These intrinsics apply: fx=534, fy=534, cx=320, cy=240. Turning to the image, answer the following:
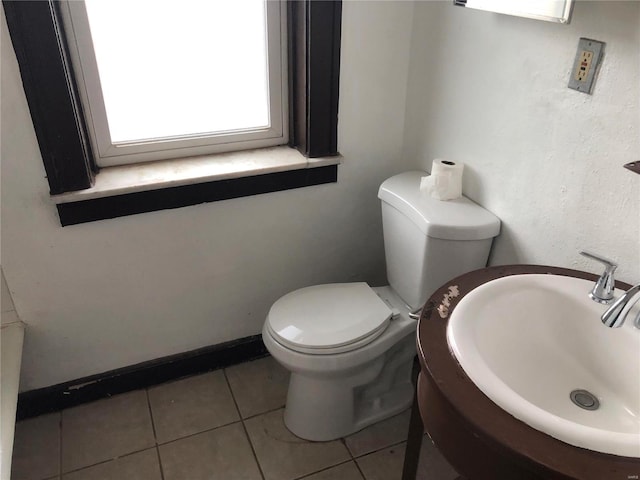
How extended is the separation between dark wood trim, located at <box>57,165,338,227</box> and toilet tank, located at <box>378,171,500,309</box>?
10.8 inches

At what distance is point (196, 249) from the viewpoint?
5.90 feet

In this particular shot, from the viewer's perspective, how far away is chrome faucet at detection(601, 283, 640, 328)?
3.30 feet

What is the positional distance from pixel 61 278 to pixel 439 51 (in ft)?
4.50

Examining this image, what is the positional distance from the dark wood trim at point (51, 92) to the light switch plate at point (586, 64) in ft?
4.12

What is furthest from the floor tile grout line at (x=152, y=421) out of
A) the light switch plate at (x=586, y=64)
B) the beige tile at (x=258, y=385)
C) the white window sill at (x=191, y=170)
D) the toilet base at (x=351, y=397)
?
the light switch plate at (x=586, y=64)

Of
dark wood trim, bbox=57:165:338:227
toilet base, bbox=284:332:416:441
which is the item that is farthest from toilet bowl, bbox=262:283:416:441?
dark wood trim, bbox=57:165:338:227

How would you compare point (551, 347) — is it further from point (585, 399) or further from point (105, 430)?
point (105, 430)

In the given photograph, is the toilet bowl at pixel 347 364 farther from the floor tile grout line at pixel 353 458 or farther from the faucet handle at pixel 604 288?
the faucet handle at pixel 604 288

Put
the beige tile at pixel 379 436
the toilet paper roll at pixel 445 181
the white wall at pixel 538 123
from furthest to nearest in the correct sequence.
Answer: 1. the beige tile at pixel 379 436
2. the toilet paper roll at pixel 445 181
3. the white wall at pixel 538 123

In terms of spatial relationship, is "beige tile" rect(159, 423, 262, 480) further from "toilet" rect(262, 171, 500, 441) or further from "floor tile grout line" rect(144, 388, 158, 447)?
"toilet" rect(262, 171, 500, 441)

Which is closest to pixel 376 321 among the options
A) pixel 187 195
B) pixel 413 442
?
pixel 413 442

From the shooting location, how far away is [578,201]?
127 centimetres

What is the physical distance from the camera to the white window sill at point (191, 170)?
156 cm

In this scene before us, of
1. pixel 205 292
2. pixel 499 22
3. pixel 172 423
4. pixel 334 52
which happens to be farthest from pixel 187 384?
pixel 499 22
